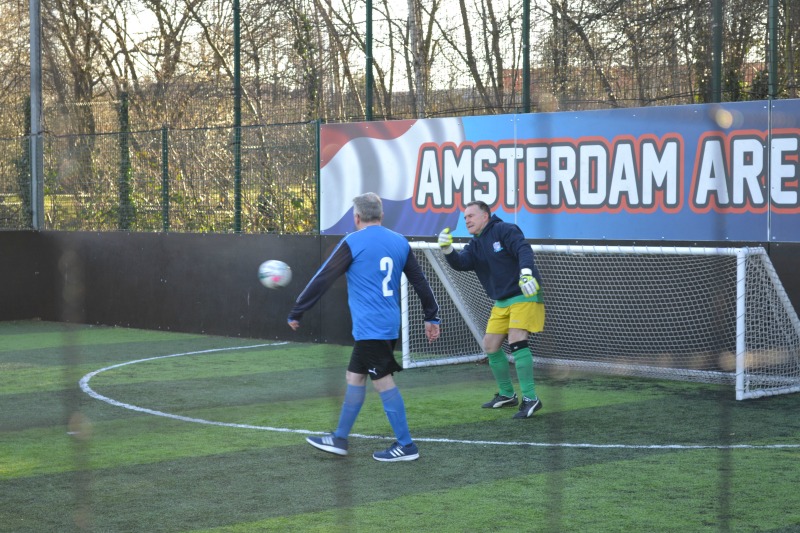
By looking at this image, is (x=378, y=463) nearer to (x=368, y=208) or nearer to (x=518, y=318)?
(x=368, y=208)

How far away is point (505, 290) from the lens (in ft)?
30.6

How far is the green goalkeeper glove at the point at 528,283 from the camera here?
8664 millimetres

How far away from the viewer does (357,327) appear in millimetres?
7445

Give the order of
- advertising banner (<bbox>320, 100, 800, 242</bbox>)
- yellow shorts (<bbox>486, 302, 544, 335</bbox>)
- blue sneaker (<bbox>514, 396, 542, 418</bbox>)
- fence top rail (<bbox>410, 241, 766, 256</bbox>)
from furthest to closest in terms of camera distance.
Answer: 1. advertising banner (<bbox>320, 100, 800, 242</bbox>)
2. fence top rail (<bbox>410, 241, 766, 256</bbox>)
3. yellow shorts (<bbox>486, 302, 544, 335</bbox>)
4. blue sneaker (<bbox>514, 396, 542, 418</bbox>)

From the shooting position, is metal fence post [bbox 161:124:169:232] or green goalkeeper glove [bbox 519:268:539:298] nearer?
green goalkeeper glove [bbox 519:268:539:298]

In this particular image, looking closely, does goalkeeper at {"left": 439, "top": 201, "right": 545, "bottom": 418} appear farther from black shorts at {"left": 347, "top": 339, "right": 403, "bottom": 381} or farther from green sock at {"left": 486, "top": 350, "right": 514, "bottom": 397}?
black shorts at {"left": 347, "top": 339, "right": 403, "bottom": 381}

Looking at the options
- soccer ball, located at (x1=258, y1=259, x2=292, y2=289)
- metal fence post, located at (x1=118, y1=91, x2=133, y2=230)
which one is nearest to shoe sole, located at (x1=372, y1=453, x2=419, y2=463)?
soccer ball, located at (x1=258, y1=259, x2=292, y2=289)

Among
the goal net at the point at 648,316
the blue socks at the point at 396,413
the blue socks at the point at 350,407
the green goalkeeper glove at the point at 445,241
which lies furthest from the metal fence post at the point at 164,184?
the blue socks at the point at 396,413

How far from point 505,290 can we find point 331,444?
239 centimetres

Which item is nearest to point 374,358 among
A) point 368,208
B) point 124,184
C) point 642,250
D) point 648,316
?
point 368,208

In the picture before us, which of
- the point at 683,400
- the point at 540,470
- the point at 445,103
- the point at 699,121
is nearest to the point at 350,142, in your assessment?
the point at 445,103

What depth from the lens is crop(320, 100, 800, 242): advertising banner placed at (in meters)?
10.7

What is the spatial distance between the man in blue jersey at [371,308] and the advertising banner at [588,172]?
4.55 m

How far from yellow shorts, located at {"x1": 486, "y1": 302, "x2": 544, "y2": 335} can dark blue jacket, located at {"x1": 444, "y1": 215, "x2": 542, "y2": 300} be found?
118 mm
